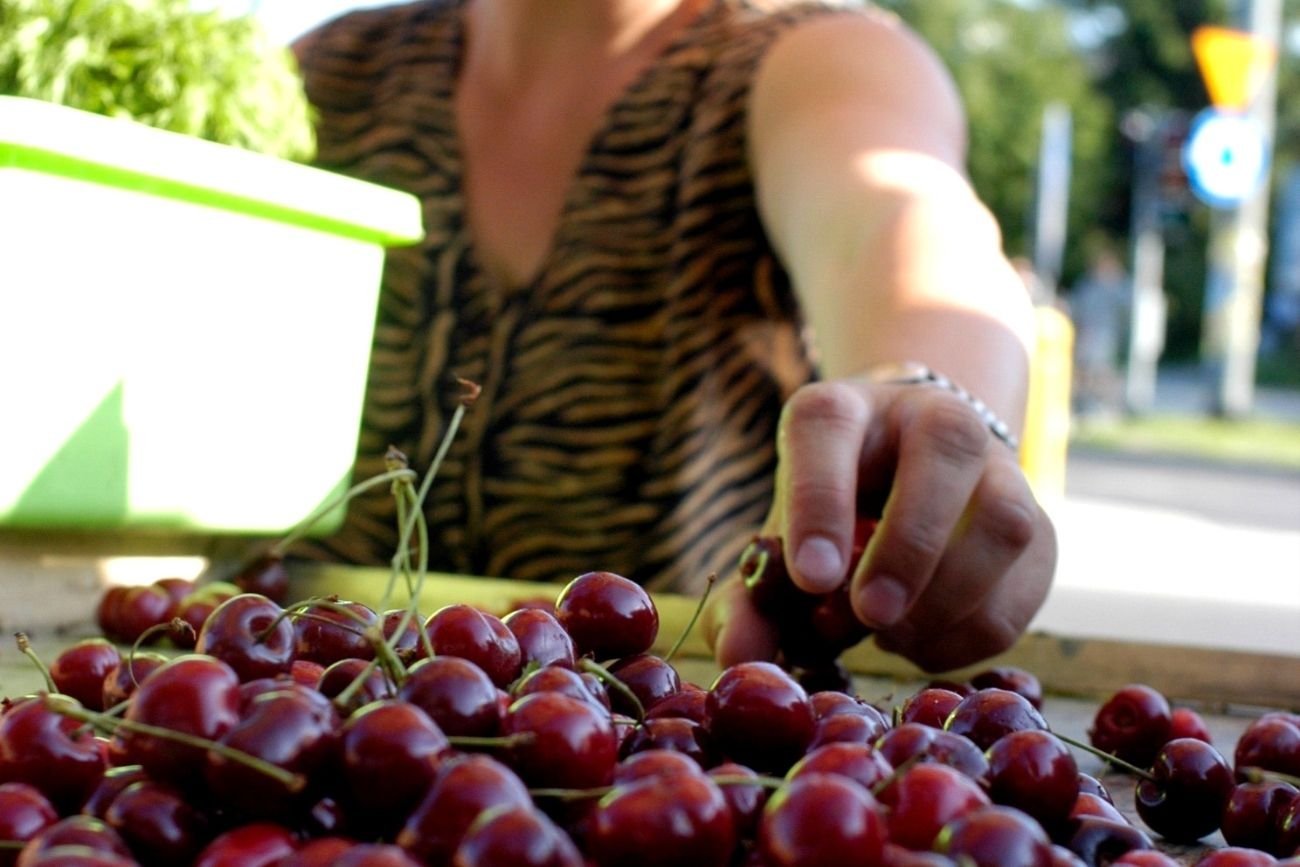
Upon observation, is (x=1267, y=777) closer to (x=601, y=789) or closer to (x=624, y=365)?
(x=601, y=789)

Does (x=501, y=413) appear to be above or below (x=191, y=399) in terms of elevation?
below

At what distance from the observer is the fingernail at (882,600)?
952 mm

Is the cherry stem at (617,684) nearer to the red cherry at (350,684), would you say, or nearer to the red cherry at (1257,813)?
the red cherry at (350,684)

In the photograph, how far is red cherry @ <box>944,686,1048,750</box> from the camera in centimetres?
69

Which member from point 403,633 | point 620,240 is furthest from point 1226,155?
point 403,633

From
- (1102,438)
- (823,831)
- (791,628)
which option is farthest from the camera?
(1102,438)

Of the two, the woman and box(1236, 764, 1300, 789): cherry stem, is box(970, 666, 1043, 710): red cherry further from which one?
the woman

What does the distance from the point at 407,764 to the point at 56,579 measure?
0.81 metres

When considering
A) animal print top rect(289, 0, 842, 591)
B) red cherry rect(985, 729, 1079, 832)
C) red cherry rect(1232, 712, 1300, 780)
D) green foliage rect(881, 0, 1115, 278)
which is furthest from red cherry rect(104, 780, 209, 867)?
green foliage rect(881, 0, 1115, 278)

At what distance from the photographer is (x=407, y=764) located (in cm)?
52

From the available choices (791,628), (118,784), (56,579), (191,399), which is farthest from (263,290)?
(118,784)

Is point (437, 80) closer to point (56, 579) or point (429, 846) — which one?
point (56, 579)

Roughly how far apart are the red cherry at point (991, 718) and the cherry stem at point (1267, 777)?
11 cm

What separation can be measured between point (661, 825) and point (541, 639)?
0.79 feet
